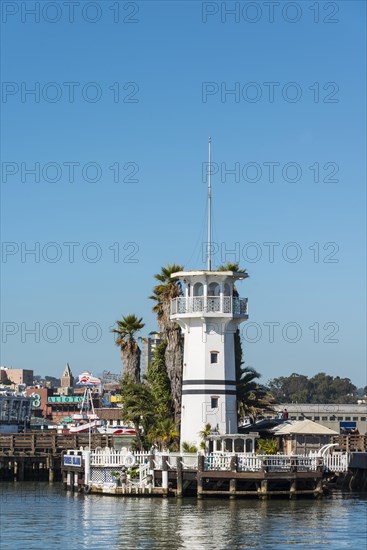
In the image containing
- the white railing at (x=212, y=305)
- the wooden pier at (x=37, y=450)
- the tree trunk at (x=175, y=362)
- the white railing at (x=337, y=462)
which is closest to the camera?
the white railing at (x=212, y=305)

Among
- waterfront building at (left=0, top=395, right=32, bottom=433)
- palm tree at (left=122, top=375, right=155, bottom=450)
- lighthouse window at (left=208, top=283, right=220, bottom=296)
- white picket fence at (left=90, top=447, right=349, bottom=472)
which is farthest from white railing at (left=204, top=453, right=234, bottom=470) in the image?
waterfront building at (left=0, top=395, right=32, bottom=433)

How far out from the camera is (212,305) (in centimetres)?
6975

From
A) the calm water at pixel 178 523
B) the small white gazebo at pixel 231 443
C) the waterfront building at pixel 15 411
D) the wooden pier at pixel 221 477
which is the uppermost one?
the waterfront building at pixel 15 411

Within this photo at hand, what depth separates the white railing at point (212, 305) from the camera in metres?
69.6

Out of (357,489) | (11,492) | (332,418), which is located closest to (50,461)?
(11,492)

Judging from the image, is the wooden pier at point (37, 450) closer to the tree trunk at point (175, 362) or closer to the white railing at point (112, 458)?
the tree trunk at point (175, 362)

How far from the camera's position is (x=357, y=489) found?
7450 cm

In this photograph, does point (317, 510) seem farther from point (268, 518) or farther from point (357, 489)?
point (357, 489)

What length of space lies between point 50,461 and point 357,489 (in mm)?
22199

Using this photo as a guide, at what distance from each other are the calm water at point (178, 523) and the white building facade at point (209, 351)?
24.2ft

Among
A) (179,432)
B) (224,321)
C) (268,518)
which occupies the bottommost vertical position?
(268,518)

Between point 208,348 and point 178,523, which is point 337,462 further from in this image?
point 178,523

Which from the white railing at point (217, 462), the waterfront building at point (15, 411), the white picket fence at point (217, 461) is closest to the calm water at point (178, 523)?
the white picket fence at point (217, 461)

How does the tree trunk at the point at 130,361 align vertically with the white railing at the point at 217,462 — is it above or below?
above
